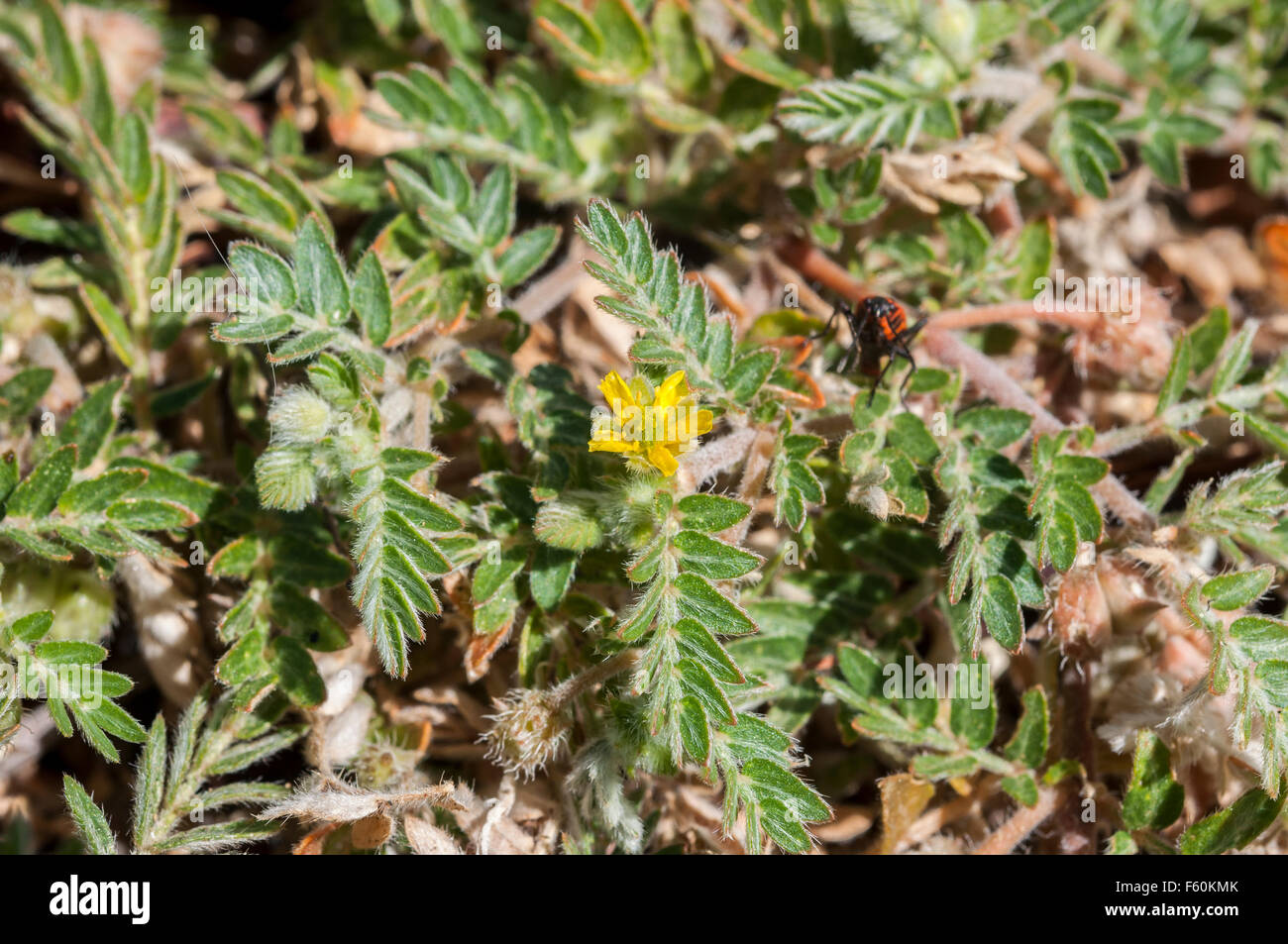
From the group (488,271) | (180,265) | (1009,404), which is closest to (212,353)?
(180,265)

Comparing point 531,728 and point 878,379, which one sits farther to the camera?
point 878,379

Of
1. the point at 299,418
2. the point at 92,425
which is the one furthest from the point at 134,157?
the point at 299,418

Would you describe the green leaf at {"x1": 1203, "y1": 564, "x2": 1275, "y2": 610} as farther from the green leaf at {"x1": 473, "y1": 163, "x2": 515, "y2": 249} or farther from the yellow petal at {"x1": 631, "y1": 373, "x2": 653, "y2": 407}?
the green leaf at {"x1": 473, "y1": 163, "x2": 515, "y2": 249}

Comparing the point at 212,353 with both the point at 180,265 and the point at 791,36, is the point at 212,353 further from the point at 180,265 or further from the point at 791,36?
the point at 791,36

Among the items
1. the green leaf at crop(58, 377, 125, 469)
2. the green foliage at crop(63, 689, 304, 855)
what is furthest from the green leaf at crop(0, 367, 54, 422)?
the green foliage at crop(63, 689, 304, 855)

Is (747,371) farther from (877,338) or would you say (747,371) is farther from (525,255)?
(525,255)
